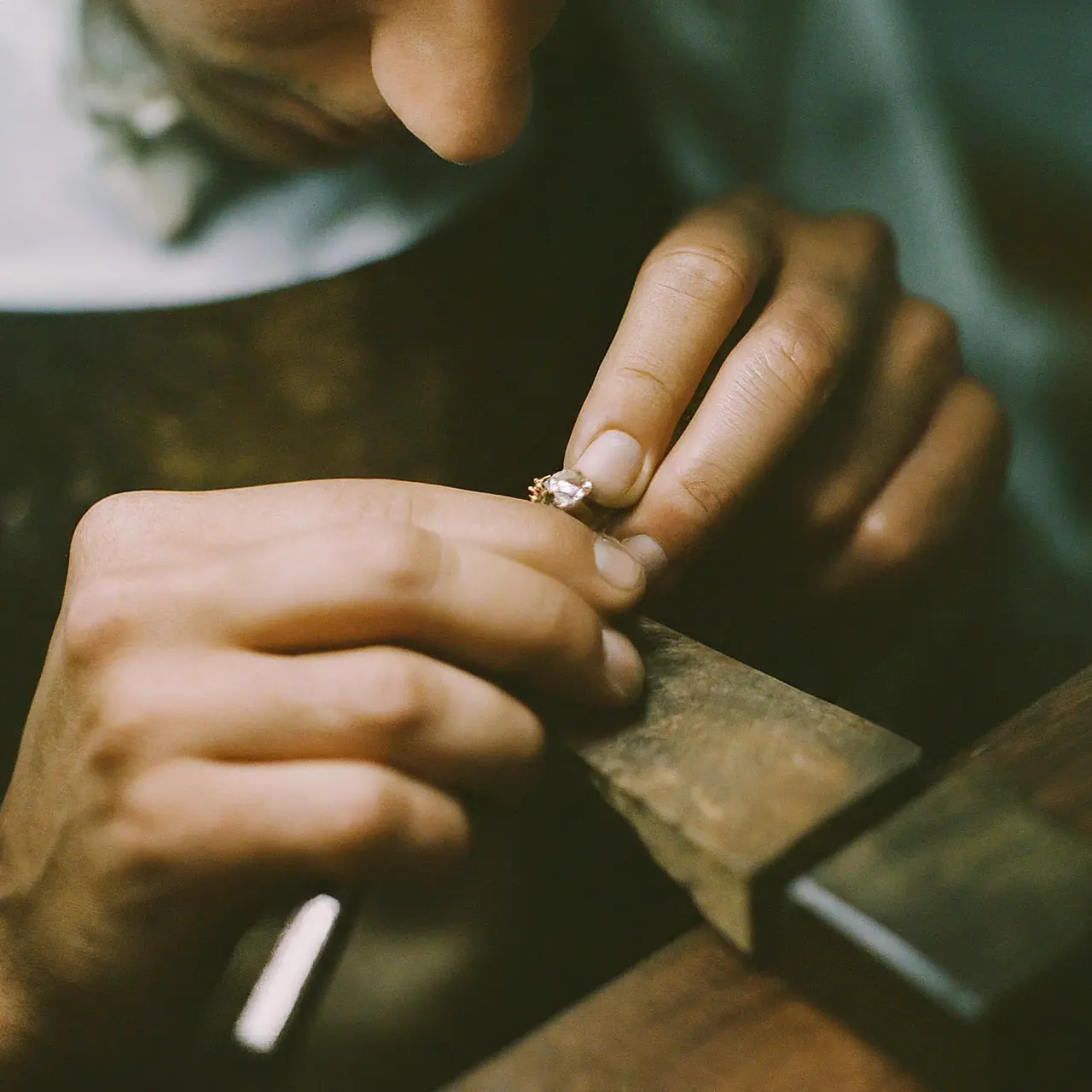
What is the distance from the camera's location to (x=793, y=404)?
2.08ft

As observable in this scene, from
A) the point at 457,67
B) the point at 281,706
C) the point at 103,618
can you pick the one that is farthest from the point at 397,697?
the point at 457,67

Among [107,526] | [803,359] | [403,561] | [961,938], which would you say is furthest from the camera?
[803,359]

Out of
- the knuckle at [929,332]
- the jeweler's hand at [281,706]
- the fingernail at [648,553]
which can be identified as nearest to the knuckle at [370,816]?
the jeweler's hand at [281,706]

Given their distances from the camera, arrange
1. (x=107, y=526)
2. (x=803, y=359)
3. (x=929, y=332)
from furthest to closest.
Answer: (x=929, y=332), (x=803, y=359), (x=107, y=526)

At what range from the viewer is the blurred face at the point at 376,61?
0.56 meters

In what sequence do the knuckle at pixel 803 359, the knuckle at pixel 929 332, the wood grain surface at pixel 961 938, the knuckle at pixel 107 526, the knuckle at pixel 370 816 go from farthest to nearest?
the knuckle at pixel 929 332 < the knuckle at pixel 803 359 < the knuckle at pixel 107 526 < the knuckle at pixel 370 816 < the wood grain surface at pixel 961 938

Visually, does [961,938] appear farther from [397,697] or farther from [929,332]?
[929,332]

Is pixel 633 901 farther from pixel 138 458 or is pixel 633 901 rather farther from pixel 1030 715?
pixel 138 458

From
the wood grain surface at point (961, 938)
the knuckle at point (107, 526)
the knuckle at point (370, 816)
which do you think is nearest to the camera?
the wood grain surface at point (961, 938)

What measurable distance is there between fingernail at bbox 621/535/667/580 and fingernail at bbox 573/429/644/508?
0.03 metres

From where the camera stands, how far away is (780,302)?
69 centimetres

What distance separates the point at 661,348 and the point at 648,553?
0.15 metres

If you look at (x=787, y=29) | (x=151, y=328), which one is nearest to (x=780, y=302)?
(x=787, y=29)

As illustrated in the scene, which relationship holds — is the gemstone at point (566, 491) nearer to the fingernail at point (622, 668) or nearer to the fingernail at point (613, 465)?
the fingernail at point (613, 465)
